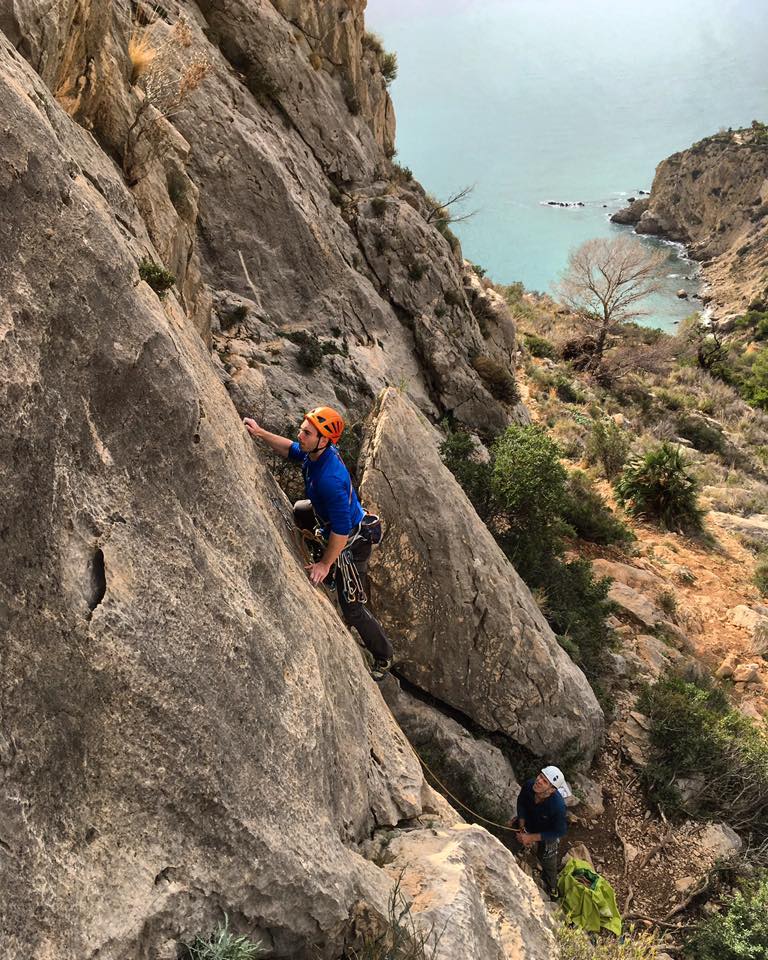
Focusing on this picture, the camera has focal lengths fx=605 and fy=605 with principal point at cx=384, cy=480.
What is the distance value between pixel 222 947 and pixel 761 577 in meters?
15.3

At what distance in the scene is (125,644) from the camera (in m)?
3.00

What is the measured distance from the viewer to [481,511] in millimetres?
11141

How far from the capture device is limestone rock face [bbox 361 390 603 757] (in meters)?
7.09

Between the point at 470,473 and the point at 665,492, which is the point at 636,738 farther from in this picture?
the point at 665,492

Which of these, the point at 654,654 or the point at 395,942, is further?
the point at 654,654

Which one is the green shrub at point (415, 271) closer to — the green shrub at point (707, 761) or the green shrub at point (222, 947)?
the green shrub at point (707, 761)

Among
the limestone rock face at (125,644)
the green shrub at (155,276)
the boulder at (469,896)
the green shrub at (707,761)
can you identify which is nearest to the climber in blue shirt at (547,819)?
the boulder at (469,896)

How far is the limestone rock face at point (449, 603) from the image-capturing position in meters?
7.09

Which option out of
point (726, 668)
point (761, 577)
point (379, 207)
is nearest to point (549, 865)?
point (726, 668)

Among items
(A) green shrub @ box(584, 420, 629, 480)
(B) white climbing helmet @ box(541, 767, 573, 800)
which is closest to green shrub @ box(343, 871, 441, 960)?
(B) white climbing helmet @ box(541, 767, 573, 800)

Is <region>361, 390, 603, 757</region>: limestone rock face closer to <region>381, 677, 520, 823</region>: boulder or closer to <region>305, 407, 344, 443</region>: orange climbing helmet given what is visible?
<region>381, 677, 520, 823</region>: boulder

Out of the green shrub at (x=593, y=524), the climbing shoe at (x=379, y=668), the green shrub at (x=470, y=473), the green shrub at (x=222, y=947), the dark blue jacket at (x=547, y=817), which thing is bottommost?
the green shrub at (x=222, y=947)

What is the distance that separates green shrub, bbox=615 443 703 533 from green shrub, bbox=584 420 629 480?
61.0 inches

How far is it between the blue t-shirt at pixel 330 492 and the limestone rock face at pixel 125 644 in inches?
36.2
